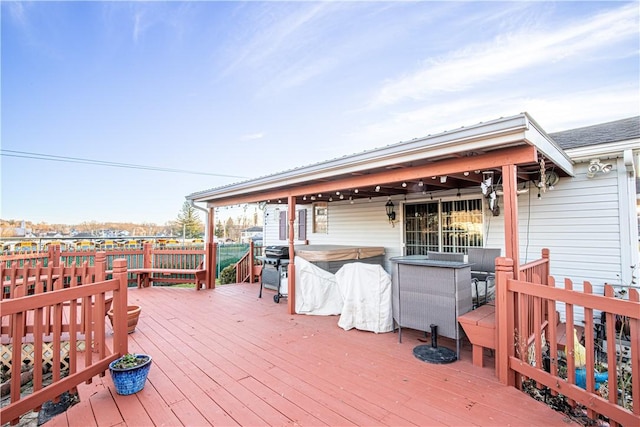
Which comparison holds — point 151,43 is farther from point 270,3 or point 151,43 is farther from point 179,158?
point 179,158

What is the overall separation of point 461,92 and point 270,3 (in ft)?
18.6

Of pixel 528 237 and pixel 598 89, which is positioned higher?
pixel 598 89

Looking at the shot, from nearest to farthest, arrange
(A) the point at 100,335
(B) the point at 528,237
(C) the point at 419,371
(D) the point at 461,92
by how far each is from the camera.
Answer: (A) the point at 100,335
(C) the point at 419,371
(B) the point at 528,237
(D) the point at 461,92

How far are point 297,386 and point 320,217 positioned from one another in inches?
246

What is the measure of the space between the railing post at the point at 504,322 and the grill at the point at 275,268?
3971mm

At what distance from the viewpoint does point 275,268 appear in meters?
6.50

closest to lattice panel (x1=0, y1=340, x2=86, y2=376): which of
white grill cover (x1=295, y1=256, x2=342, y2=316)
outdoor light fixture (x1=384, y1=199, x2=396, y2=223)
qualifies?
white grill cover (x1=295, y1=256, x2=342, y2=316)

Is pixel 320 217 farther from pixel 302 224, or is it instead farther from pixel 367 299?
pixel 367 299

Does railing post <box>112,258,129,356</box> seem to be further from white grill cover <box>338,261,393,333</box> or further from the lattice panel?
white grill cover <box>338,261,393,333</box>

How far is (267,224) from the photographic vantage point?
409 inches

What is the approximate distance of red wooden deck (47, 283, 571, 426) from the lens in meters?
2.12

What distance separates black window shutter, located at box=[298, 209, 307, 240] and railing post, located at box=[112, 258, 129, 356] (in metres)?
6.39

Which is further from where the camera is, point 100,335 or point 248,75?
point 248,75

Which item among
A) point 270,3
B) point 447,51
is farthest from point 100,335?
point 447,51
